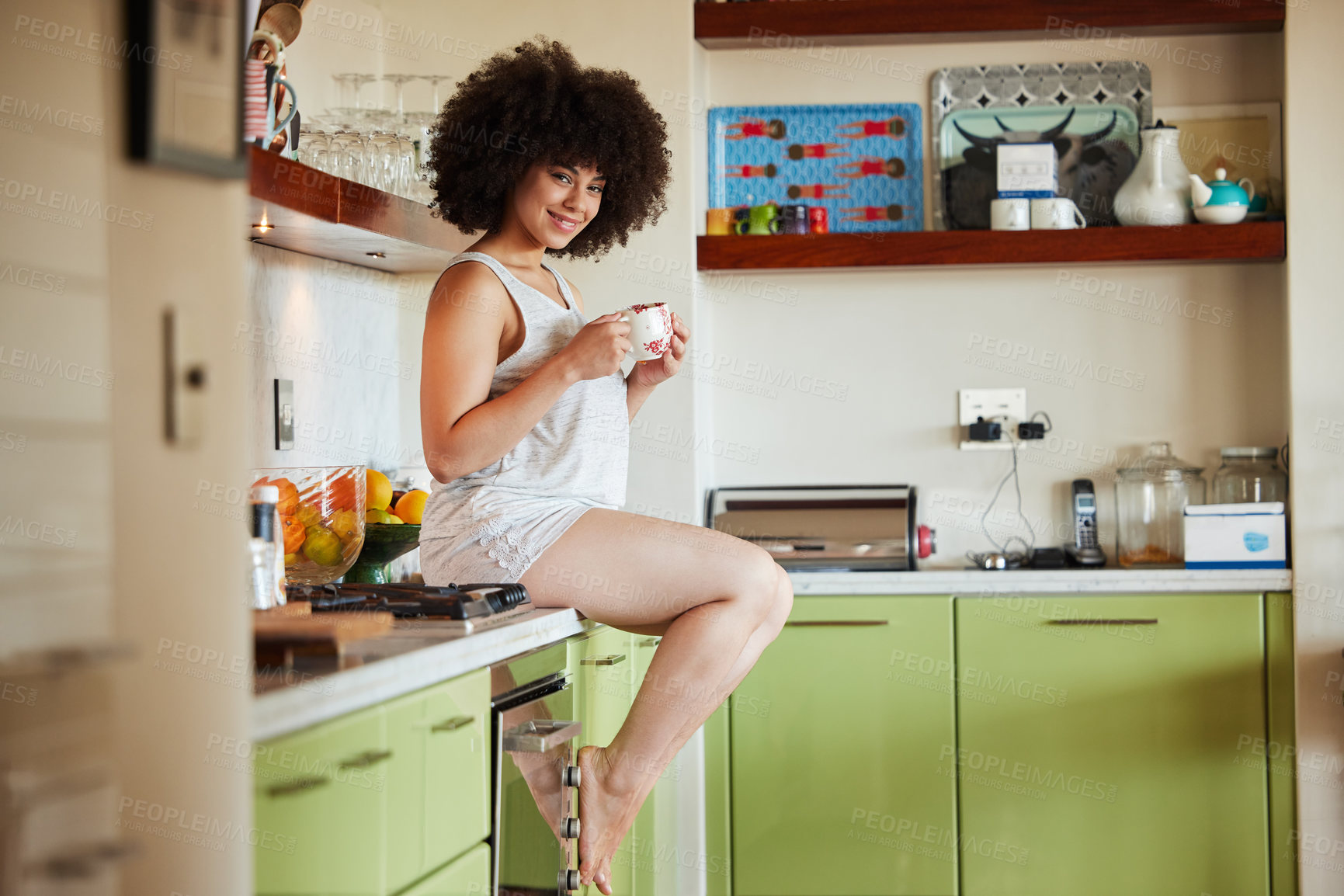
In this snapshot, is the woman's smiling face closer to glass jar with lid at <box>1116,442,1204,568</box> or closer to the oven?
the oven

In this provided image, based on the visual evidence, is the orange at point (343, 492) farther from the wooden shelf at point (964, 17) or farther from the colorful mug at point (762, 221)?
the wooden shelf at point (964, 17)

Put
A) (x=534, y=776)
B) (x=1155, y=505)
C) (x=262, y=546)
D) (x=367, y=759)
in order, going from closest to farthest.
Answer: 1. (x=367, y=759)
2. (x=262, y=546)
3. (x=534, y=776)
4. (x=1155, y=505)

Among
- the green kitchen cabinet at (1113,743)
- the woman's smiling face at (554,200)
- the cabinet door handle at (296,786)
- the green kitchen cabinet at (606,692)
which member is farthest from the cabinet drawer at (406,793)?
the green kitchen cabinet at (1113,743)

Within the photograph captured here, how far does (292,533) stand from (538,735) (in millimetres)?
470

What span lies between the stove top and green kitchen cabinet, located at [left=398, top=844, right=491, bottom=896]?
26cm

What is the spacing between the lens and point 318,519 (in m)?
1.70

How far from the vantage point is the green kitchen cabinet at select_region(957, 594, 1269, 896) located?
2359 mm

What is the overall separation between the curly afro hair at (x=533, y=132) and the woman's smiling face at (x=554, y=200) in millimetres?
17

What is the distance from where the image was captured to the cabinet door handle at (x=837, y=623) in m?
2.43

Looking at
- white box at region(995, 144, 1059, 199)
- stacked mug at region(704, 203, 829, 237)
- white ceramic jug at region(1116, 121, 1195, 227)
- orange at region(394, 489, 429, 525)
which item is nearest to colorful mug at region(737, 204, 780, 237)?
stacked mug at region(704, 203, 829, 237)

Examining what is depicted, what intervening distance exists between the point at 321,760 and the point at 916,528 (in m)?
1.78

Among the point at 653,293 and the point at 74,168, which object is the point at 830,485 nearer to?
the point at 653,293

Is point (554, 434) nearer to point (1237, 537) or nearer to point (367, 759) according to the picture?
point (367, 759)

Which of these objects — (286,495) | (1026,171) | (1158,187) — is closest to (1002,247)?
(1026,171)
